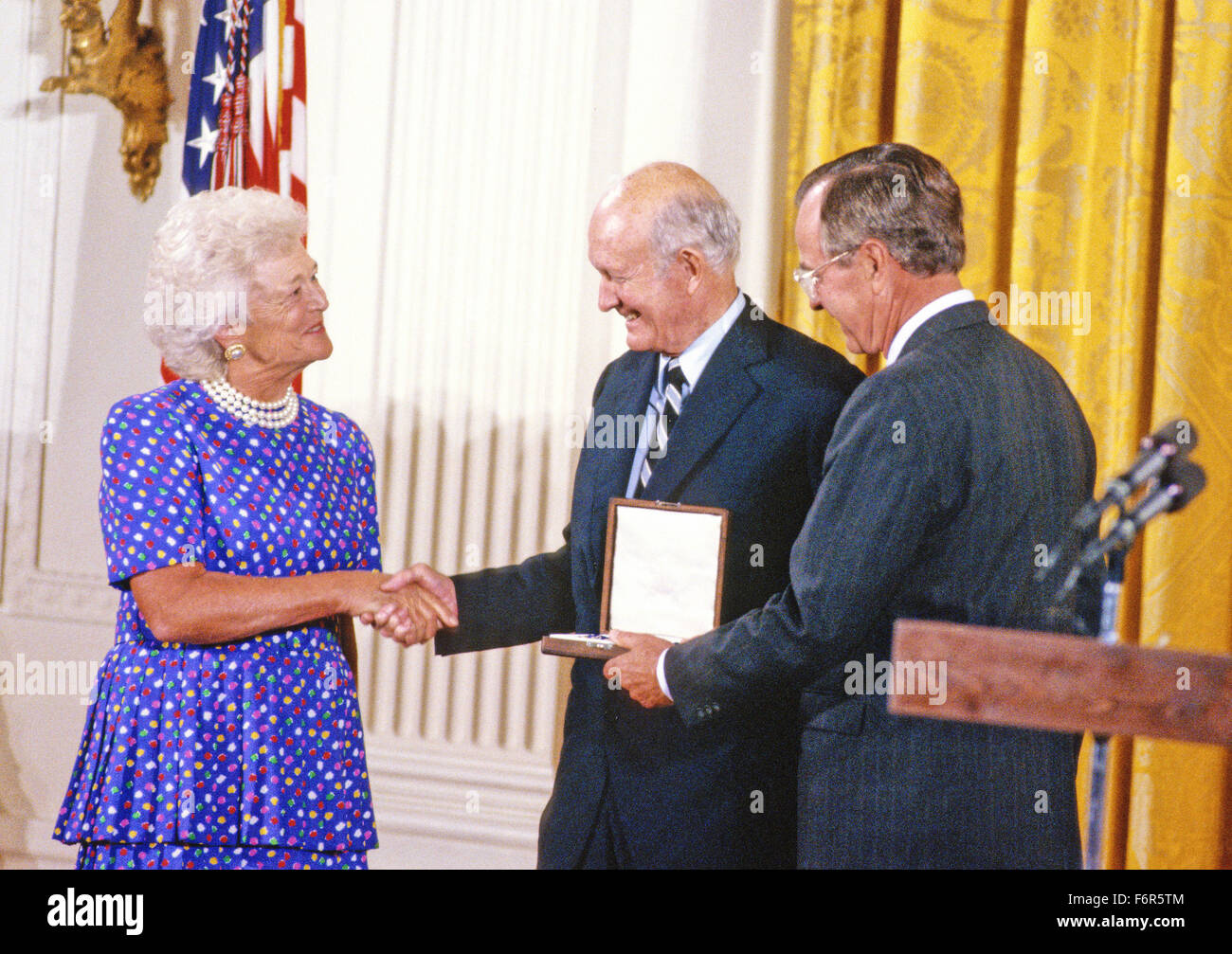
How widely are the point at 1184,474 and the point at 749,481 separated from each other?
965mm

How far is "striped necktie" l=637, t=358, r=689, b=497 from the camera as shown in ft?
7.61

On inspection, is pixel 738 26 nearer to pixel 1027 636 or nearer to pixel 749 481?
pixel 749 481

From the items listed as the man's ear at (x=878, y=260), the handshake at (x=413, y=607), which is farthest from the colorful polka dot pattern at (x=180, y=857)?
the man's ear at (x=878, y=260)

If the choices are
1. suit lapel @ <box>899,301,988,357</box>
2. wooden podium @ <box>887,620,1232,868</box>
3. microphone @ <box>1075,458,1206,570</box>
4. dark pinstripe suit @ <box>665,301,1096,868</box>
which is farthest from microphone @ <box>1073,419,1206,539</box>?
suit lapel @ <box>899,301,988,357</box>

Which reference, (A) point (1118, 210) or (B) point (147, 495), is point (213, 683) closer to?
(B) point (147, 495)

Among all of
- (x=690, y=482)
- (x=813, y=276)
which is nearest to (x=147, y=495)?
(x=690, y=482)

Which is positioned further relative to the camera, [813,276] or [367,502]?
[367,502]

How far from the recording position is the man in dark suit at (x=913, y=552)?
5.96ft

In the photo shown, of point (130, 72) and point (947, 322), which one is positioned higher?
point (130, 72)

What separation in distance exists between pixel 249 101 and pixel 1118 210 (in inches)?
87.3

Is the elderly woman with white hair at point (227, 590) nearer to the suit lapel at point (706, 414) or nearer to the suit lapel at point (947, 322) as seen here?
the suit lapel at point (706, 414)

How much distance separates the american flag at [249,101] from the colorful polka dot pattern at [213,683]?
1.34 m

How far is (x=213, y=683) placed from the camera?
84.0 inches

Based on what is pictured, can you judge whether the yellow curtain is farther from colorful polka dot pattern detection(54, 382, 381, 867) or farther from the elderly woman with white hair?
colorful polka dot pattern detection(54, 382, 381, 867)
